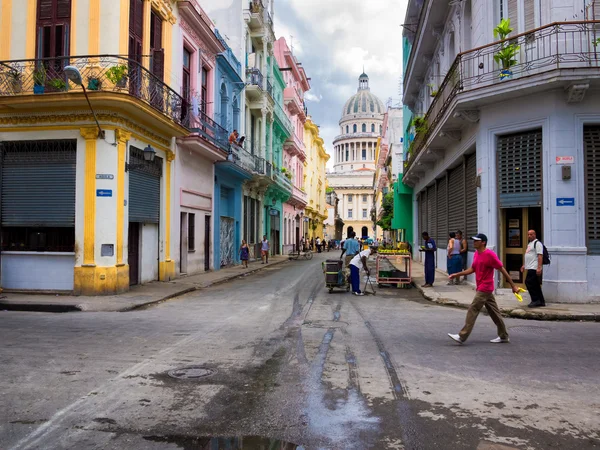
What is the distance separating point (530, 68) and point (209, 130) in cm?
1239

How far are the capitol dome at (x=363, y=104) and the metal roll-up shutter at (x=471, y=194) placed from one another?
379ft

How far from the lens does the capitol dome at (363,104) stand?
422ft

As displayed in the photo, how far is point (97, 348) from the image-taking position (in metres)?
7.14

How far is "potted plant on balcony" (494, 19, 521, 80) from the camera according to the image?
11.9 m

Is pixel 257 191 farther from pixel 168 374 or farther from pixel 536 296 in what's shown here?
pixel 168 374

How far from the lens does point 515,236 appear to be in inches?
507

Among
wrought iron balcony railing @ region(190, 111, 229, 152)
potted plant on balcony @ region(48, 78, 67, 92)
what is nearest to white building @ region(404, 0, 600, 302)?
wrought iron balcony railing @ region(190, 111, 229, 152)

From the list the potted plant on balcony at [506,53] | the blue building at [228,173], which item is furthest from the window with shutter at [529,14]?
the blue building at [228,173]

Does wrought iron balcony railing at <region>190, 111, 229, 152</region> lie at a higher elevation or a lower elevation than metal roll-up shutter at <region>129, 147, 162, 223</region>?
higher

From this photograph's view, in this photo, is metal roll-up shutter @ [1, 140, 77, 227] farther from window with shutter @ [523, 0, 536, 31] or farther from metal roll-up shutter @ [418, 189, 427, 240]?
metal roll-up shutter @ [418, 189, 427, 240]

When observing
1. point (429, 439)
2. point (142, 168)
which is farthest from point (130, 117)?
point (429, 439)

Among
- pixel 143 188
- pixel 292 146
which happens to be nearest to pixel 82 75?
pixel 143 188

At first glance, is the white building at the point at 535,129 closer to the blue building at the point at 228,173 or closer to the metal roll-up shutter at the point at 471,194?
the metal roll-up shutter at the point at 471,194

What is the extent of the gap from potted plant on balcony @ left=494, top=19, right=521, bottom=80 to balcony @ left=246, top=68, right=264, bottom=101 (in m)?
16.7
